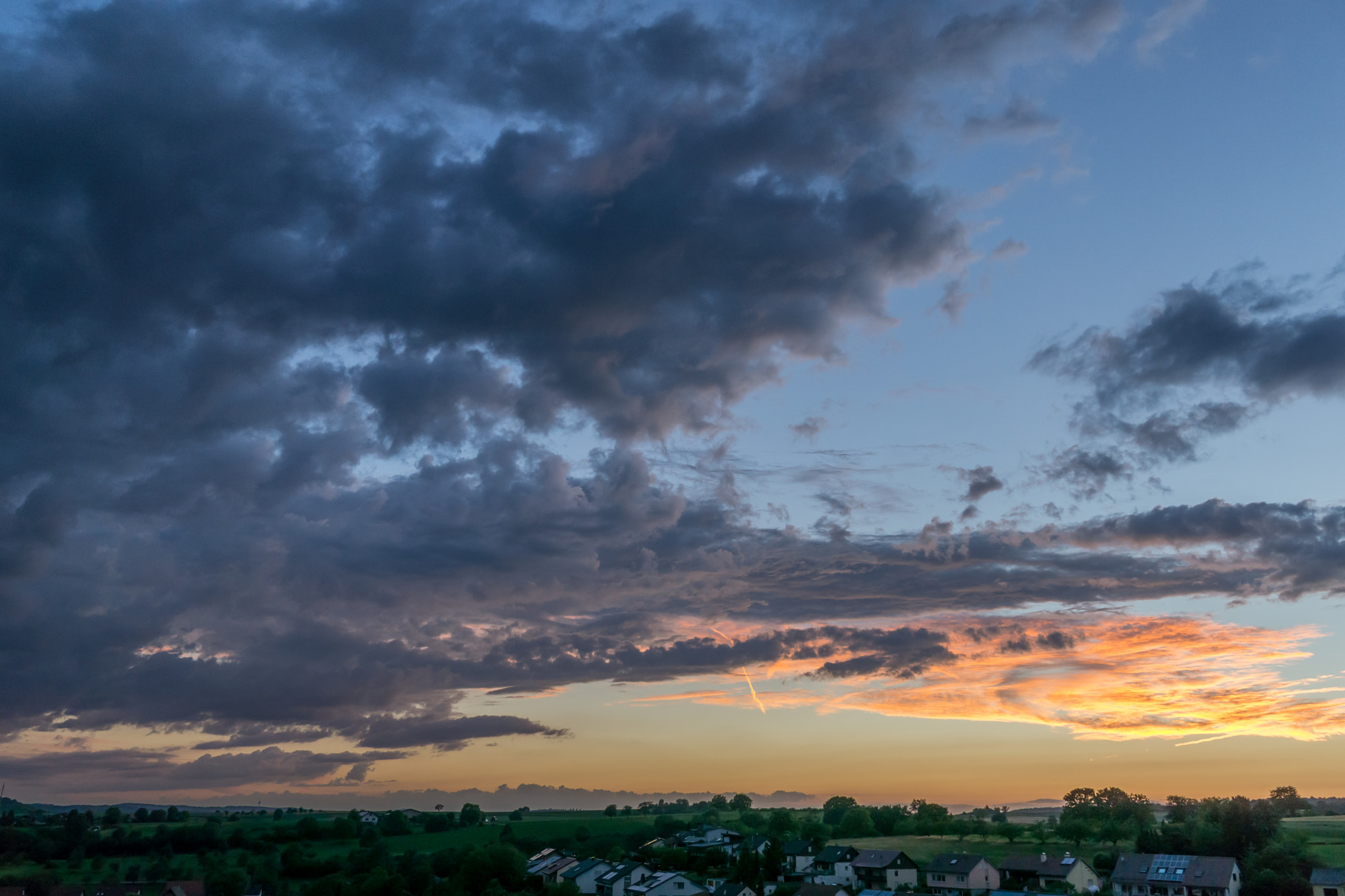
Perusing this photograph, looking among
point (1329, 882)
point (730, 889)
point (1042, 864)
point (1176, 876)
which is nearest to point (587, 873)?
point (730, 889)

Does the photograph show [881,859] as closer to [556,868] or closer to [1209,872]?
[1209,872]

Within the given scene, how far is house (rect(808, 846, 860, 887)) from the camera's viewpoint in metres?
134

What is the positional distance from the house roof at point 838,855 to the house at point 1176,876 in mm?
40016

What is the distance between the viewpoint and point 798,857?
14662cm

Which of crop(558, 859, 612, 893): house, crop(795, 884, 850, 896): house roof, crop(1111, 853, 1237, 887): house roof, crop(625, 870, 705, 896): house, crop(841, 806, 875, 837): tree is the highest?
crop(1111, 853, 1237, 887): house roof

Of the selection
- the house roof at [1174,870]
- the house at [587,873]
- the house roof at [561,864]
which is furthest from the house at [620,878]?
the house roof at [1174,870]

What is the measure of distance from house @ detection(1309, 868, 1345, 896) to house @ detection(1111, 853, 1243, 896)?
354 inches

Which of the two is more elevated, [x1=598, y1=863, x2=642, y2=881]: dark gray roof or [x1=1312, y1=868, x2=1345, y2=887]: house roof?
[x1=1312, y1=868, x2=1345, y2=887]: house roof

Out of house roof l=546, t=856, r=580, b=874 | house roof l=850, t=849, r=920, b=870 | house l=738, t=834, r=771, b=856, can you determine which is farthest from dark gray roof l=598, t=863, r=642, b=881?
house roof l=850, t=849, r=920, b=870

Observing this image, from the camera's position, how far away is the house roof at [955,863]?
123 metres

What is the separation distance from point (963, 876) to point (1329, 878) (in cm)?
4292

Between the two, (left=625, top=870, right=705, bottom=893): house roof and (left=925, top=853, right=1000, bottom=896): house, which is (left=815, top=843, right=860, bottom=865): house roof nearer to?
(left=925, top=853, right=1000, bottom=896): house

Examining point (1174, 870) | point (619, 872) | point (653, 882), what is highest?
point (1174, 870)

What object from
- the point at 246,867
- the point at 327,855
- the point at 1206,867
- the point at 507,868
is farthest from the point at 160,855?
the point at 1206,867
